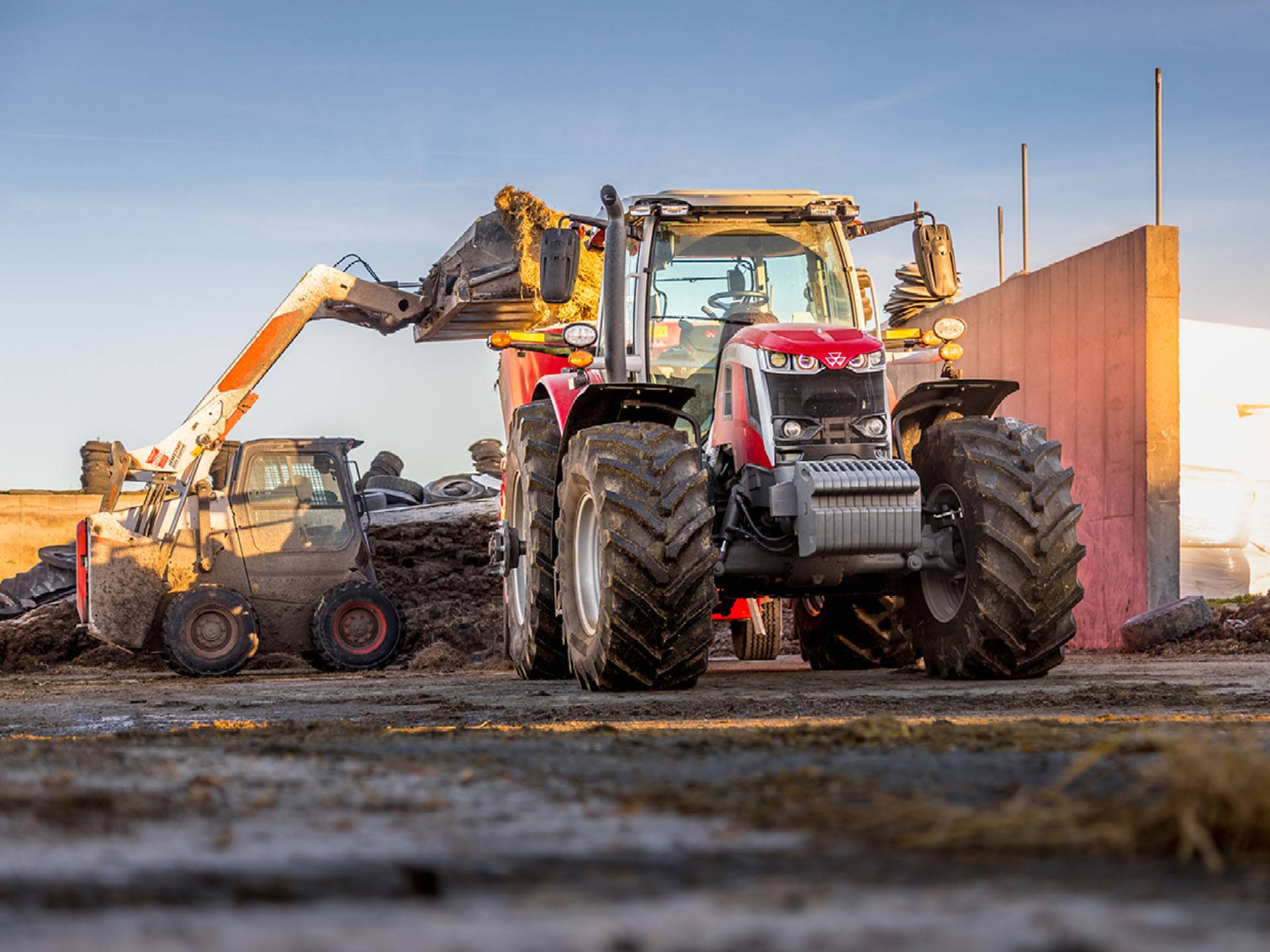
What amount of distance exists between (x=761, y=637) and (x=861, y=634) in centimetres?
217

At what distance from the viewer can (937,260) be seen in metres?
8.23

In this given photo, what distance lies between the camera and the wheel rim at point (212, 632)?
12727 millimetres

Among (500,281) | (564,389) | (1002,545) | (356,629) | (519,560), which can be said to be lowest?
(356,629)

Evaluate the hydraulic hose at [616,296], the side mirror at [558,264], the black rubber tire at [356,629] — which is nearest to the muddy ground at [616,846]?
the side mirror at [558,264]

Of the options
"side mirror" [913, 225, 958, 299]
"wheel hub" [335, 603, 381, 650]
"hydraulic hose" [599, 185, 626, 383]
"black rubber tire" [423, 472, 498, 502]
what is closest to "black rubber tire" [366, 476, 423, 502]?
"black rubber tire" [423, 472, 498, 502]

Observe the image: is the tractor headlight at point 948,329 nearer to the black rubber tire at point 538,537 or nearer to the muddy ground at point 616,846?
the black rubber tire at point 538,537

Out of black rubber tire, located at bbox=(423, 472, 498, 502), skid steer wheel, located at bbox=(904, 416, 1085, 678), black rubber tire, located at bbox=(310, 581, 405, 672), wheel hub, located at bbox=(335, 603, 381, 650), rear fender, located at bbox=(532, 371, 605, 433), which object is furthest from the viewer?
black rubber tire, located at bbox=(423, 472, 498, 502)

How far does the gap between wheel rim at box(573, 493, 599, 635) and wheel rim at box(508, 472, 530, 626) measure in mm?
1112

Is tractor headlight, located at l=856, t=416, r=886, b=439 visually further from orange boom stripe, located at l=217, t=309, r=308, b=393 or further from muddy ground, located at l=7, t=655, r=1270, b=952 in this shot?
Answer: orange boom stripe, located at l=217, t=309, r=308, b=393

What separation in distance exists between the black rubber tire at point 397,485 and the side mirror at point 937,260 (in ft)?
37.2

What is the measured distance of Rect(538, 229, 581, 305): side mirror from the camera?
305 inches

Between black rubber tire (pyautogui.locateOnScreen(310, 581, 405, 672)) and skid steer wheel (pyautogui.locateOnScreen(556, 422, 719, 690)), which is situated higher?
skid steer wheel (pyautogui.locateOnScreen(556, 422, 719, 690))

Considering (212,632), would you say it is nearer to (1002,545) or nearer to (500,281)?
(500,281)

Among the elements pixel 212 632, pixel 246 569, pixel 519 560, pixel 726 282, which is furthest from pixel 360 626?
pixel 726 282
